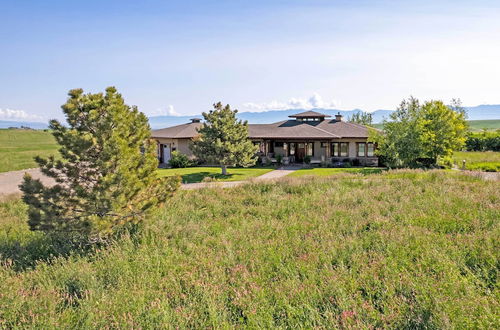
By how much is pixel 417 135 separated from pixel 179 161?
71.0ft

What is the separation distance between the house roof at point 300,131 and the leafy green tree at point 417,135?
13.2ft

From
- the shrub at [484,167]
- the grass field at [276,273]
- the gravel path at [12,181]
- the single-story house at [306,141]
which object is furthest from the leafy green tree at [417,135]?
the gravel path at [12,181]

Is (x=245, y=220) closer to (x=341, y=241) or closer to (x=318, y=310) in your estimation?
(x=341, y=241)

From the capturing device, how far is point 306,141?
3462cm

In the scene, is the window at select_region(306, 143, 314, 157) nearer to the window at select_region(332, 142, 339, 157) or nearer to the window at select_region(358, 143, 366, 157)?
the window at select_region(332, 142, 339, 157)

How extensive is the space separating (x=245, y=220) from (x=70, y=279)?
5.37 meters

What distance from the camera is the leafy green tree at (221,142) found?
25.8m

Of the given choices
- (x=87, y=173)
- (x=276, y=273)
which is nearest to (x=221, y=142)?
(x=87, y=173)

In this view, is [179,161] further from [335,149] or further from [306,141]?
[335,149]

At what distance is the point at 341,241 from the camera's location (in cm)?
813

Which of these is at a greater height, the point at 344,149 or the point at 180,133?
the point at 180,133

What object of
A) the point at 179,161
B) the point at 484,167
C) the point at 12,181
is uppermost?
the point at 179,161

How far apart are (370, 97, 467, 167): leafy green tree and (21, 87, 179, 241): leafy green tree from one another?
78.3 feet

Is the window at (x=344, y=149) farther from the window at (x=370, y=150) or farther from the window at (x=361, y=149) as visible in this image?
the window at (x=370, y=150)
